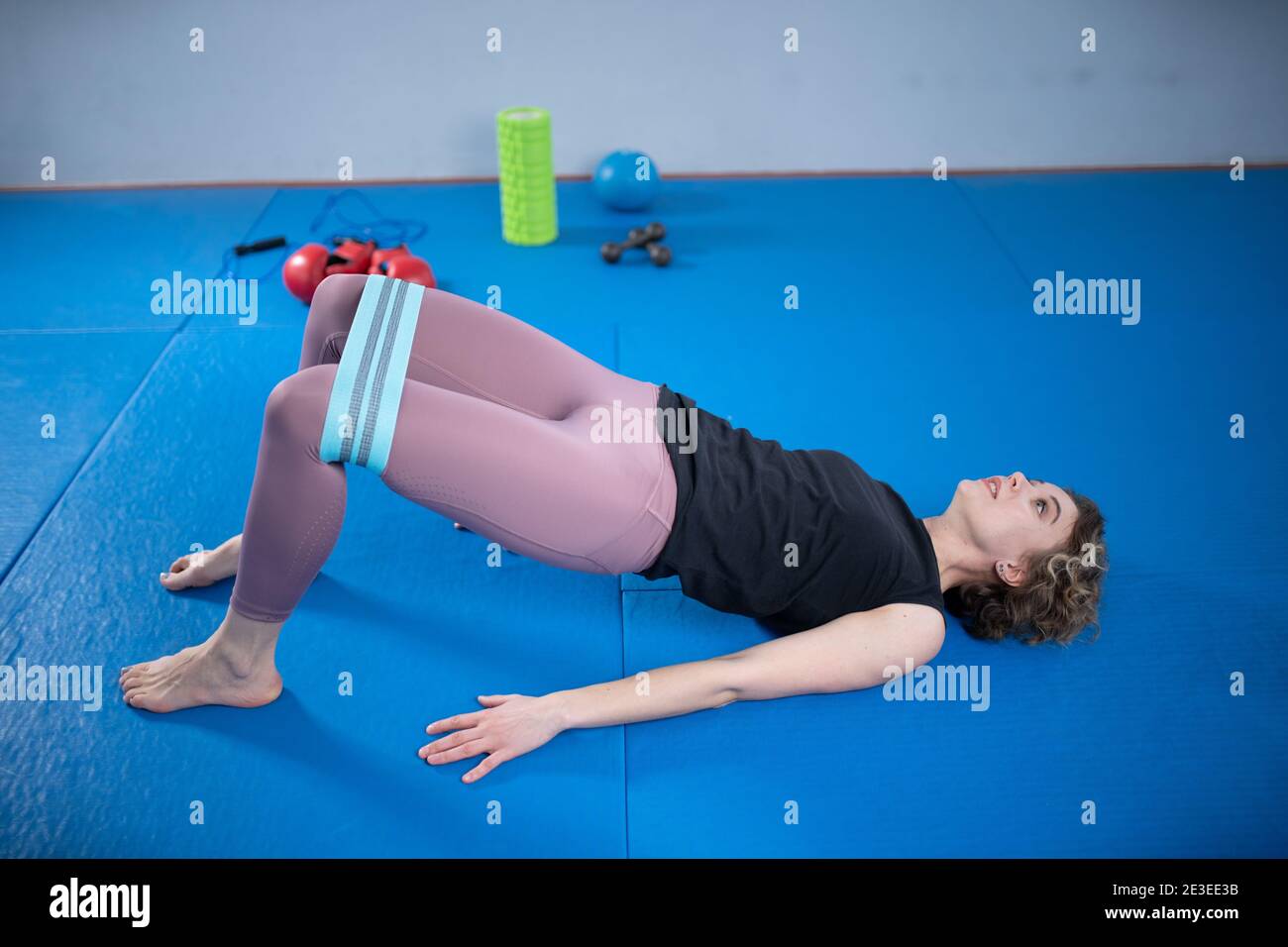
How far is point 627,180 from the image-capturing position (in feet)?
13.5

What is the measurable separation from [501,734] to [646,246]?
2.37 meters

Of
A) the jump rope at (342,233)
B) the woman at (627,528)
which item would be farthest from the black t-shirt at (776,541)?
the jump rope at (342,233)

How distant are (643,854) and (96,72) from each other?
3960mm

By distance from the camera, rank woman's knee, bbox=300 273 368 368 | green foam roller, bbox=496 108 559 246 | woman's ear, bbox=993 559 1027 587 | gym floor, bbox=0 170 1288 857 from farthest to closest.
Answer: green foam roller, bbox=496 108 559 246, woman's ear, bbox=993 559 1027 587, woman's knee, bbox=300 273 368 368, gym floor, bbox=0 170 1288 857

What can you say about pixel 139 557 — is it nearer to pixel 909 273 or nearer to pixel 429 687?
pixel 429 687

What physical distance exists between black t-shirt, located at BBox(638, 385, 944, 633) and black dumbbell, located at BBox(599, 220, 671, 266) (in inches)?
72.3

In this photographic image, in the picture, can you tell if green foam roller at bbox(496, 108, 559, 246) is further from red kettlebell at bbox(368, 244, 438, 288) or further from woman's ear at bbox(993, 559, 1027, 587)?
woman's ear at bbox(993, 559, 1027, 587)

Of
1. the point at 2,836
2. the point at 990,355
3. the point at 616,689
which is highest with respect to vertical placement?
the point at 990,355

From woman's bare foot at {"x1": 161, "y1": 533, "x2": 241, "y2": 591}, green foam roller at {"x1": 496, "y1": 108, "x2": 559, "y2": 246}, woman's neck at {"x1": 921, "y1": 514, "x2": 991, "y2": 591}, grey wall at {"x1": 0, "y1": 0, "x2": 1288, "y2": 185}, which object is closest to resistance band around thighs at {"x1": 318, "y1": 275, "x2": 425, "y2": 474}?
woman's bare foot at {"x1": 161, "y1": 533, "x2": 241, "y2": 591}

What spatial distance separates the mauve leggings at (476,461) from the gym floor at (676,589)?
0.36 m

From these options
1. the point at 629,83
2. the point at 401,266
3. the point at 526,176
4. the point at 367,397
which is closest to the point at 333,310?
the point at 367,397

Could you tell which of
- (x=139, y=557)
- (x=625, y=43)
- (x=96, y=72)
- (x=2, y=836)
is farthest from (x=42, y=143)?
(x=2, y=836)

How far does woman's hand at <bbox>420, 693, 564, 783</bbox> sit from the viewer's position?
194cm

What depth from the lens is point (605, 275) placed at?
3.75 metres
